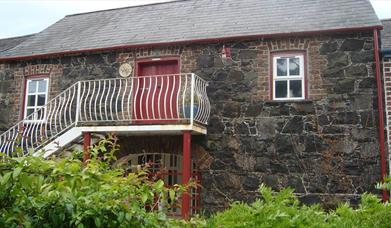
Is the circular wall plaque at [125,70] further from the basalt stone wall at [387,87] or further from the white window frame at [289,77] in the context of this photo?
the basalt stone wall at [387,87]

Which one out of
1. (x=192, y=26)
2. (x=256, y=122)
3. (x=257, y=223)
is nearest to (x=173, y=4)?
(x=192, y=26)

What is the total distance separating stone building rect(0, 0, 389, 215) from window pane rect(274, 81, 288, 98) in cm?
2

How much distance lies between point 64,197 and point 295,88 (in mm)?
7744

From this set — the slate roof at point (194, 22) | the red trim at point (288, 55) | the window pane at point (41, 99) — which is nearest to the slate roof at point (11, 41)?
the slate roof at point (194, 22)

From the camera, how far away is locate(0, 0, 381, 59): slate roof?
9484 mm

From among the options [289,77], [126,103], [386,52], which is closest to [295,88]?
[289,77]

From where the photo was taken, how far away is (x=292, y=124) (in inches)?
352

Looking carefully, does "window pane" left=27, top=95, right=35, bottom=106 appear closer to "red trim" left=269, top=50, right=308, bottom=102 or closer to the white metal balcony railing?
the white metal balcony railing

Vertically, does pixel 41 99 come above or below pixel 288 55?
below

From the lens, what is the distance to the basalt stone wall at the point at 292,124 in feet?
27.9

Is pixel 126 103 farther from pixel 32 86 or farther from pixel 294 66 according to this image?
pixel 294 66

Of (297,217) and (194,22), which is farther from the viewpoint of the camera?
(194,22)

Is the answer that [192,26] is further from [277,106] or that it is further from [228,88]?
[277,106]

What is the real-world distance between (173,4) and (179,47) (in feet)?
10.5
